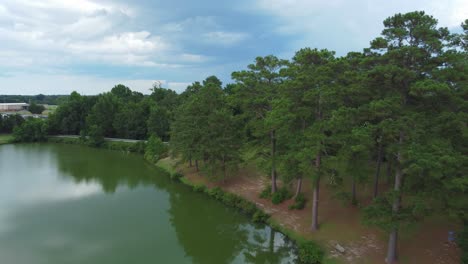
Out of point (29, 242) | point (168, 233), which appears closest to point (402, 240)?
point (168, 233)

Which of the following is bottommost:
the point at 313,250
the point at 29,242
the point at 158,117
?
the point at 29,242

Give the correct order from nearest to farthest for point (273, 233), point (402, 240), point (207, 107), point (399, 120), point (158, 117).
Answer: point (399, 120) → point (402, 240) → point (273, 233) → point (207, 107) → point (158, 117)

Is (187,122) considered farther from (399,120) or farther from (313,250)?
(399,120)

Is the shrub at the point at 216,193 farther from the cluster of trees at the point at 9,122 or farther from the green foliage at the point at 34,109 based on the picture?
the green foliage at the point at 34,109

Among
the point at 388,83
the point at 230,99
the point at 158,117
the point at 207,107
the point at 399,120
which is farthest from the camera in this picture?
the point at 158,117

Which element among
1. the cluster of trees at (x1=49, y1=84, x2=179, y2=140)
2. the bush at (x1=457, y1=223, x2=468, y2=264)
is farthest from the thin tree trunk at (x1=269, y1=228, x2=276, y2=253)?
the cluster of trees at (x1=49, y1=84, x2=179, y2=140)

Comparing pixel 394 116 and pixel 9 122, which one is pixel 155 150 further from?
pixel 9 122
